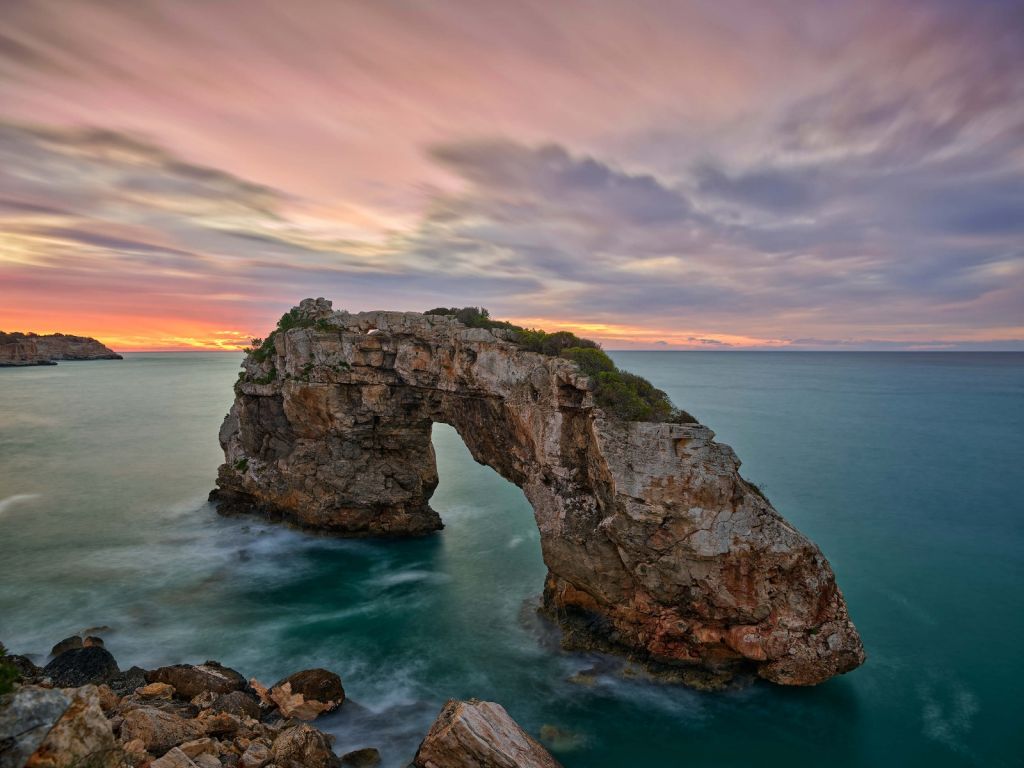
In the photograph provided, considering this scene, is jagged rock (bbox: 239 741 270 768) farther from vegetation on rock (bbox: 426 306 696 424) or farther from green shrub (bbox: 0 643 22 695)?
vegetation on rock (bbox: 426 306 696 424)

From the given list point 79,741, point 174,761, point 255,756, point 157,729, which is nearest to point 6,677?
point 79,741

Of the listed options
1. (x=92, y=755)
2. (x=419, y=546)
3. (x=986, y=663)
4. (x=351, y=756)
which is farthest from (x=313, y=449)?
(x=986, y=663)

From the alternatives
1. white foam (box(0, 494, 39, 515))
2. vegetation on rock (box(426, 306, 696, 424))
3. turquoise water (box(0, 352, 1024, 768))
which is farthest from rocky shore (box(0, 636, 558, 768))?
white foam (box(0, 494, 39, 515))

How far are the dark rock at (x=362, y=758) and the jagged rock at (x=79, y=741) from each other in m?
6.20

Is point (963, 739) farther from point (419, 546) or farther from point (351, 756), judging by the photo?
point (419, 546)

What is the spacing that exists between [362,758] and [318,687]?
10.5 ft

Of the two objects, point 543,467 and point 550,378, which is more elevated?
point 550,378

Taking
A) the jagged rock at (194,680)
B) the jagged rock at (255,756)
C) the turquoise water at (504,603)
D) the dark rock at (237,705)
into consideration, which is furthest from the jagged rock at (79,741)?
the turquoise water at (504,603)

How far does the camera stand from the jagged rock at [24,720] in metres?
7.58

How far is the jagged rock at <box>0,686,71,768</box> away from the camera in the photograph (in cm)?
758

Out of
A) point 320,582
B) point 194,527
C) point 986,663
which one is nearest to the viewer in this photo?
point 986,663

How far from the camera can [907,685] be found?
1783 cm

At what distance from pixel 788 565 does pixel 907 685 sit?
7155 mm

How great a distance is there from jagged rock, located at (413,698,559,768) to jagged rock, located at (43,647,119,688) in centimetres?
1054
